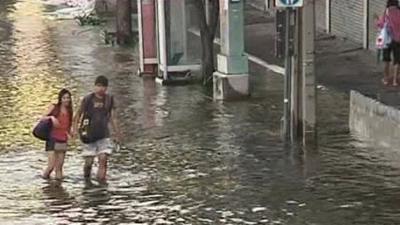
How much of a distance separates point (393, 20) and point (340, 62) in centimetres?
434

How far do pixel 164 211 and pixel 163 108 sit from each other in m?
7.65

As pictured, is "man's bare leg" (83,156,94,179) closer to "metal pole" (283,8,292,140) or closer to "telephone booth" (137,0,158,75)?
"metal pole" (283,8,292,140)

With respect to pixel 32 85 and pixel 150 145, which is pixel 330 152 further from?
pixel 32 85

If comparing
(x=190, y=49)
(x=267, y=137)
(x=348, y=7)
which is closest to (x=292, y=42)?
(x=267, y=137)

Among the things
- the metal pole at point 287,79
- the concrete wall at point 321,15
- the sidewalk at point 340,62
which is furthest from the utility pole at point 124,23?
the metal pole at point 287,79

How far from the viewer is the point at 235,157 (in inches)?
577

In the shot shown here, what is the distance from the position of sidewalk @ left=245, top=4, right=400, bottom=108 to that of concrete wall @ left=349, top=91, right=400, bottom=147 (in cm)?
Result: 63

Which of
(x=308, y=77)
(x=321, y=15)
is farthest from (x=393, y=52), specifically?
(x=321, y=15)

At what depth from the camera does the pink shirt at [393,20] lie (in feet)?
66.2

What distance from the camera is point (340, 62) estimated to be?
2458 cm

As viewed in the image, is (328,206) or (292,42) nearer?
(328,206)

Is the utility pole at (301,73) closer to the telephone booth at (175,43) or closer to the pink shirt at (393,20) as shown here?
the pink shirt at (393,20)

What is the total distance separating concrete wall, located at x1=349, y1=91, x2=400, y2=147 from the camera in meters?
14.4

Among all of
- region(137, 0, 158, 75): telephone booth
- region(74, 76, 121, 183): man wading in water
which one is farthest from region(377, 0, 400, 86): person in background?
region(74, 76, 121, 183): man wading in water
